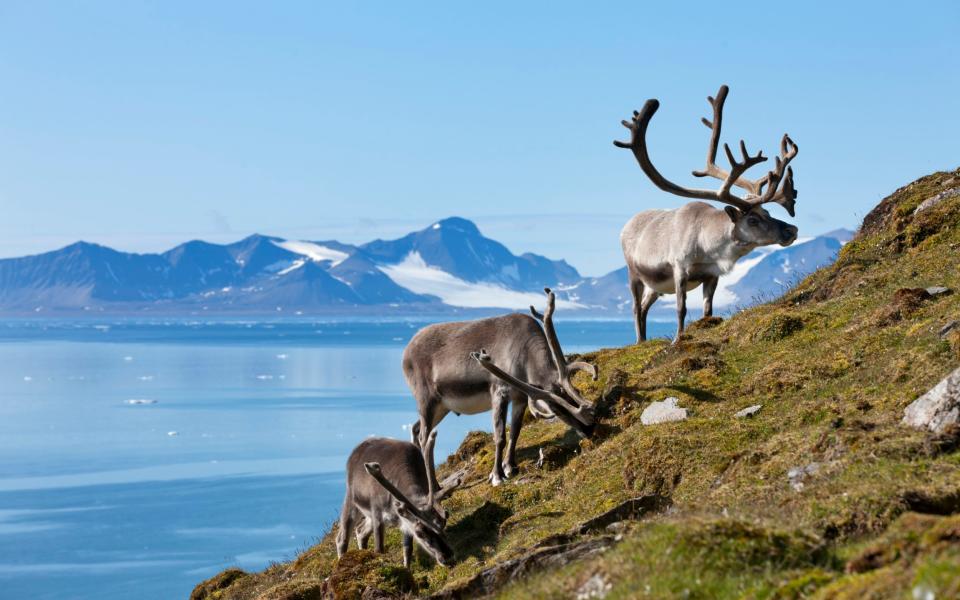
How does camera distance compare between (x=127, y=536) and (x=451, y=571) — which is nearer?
(x=451, y=571)

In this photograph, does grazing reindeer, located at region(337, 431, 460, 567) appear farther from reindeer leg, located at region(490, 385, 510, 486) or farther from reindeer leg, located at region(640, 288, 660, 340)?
reindeer leg, located at region(640, 288, 660, 340)

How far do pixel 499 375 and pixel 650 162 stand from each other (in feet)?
22.4

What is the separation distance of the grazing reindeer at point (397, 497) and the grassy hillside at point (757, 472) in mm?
448

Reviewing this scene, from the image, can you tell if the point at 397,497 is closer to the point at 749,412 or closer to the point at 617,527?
the point at 749,412

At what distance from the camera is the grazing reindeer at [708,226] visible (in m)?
23.1

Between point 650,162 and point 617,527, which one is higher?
point 650,162

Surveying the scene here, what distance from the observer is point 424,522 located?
16.2 metres

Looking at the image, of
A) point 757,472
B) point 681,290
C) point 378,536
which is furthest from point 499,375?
point 681,290

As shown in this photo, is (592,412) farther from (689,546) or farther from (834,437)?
(689,546)

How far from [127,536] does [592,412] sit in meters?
54.1

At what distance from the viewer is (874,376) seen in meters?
16.0

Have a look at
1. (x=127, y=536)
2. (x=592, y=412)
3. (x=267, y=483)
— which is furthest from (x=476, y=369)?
(x=267, y=483)

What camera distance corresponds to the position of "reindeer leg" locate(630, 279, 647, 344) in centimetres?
2692

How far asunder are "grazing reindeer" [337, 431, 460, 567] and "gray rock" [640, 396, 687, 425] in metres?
3.26
